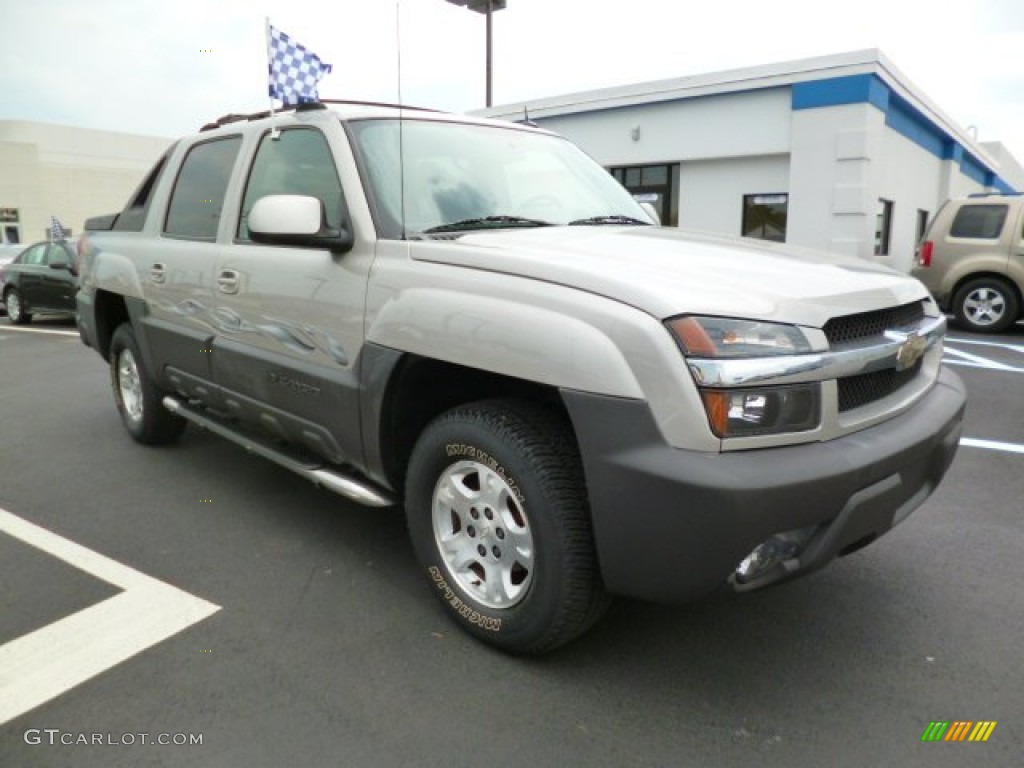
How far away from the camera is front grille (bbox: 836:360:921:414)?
7.35 ft

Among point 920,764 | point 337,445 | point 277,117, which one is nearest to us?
point 920,764

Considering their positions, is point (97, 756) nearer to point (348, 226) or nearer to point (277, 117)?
point (348, 226)

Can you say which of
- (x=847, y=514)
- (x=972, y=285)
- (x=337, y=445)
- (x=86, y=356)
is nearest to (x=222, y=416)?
(x=337, y=445)

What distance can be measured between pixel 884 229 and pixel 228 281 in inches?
647

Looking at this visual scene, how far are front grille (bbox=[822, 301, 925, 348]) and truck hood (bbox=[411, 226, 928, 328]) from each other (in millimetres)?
32

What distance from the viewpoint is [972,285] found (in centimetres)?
1009

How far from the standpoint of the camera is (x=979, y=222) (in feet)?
33.0

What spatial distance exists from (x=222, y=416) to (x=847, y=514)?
311cm

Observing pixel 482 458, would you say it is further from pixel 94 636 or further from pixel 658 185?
pixel 658 185

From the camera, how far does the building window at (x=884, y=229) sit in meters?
16.1

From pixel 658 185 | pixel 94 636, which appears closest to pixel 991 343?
pixel 658 185

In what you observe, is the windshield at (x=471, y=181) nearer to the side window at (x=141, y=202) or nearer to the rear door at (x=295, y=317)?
the rear door at (x=295, y=317)

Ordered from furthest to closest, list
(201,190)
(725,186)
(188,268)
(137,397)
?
(725,186), (137,397), (201,190), (188,268)

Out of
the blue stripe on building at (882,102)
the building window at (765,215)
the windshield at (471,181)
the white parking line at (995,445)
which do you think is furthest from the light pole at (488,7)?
the windshield at (471,181)
